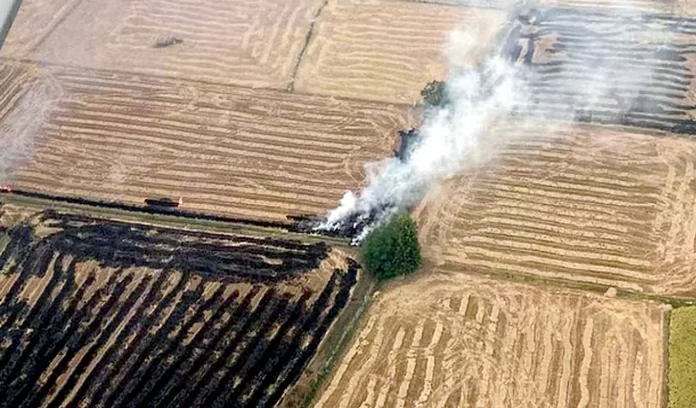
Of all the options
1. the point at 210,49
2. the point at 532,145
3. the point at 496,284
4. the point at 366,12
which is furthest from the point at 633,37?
the point at 210,49

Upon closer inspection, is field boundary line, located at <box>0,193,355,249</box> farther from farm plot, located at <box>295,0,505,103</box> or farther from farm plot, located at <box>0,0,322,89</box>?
farm plot, located at <box>0,0,322,89</box>

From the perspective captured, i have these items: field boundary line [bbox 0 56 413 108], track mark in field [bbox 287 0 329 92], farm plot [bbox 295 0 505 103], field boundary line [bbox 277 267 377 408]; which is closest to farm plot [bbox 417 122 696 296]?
field boundary line [bbox 277 267 377 408]

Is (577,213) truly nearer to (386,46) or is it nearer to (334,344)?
(334,344)

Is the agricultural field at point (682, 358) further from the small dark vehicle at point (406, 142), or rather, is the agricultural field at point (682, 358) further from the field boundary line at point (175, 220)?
the small dark vehicle at point (406, 142)

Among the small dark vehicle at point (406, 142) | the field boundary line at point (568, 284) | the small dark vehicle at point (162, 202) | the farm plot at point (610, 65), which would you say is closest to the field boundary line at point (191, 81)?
the small dark vehicle at point (406, 142)

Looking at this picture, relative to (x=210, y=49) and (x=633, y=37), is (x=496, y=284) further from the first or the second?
(x=210, y=49)
